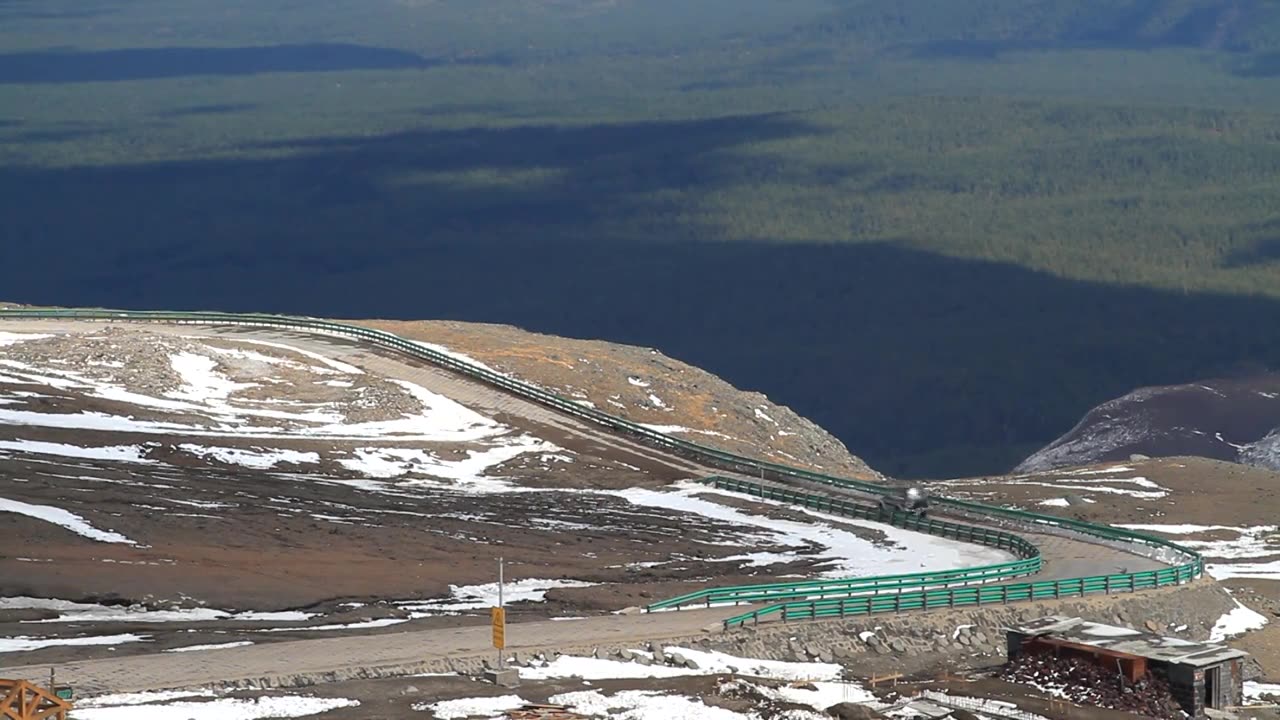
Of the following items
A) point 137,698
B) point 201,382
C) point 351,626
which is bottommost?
point 137,698

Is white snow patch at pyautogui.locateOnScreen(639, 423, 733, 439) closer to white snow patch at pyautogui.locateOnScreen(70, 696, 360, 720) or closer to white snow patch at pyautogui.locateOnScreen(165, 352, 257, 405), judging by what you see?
white snow patch at pyautogui.locateOnScreen(165, 352, 257, 405)

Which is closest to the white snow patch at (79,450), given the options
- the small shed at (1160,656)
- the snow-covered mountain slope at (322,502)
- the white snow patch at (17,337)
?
the snow-covered mountain slope at (322,502)

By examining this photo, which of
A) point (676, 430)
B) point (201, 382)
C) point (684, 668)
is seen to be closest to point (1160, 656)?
point (684, 668)

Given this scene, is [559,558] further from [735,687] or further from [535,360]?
[535,360]

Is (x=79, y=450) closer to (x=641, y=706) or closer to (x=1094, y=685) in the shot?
(x=641, y=706)

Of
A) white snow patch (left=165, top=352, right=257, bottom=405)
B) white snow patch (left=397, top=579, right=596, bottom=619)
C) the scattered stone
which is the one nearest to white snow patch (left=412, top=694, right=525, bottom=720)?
the scattered stone

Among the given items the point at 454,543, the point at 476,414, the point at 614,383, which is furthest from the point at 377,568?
the point at 614,383
